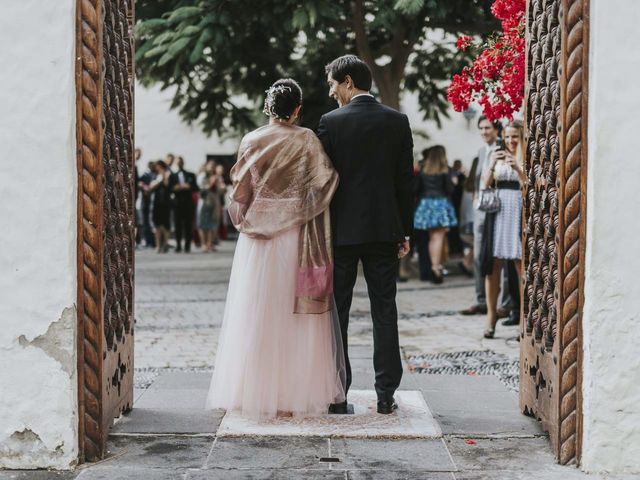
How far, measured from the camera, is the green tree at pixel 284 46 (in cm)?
1156

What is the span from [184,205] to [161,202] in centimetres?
46

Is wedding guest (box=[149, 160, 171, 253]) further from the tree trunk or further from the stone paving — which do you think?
the stone paving

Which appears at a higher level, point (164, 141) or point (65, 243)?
point (164, 141)

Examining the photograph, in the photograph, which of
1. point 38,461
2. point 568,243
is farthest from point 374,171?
point 38,461

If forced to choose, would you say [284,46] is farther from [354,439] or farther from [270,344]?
[354,439]

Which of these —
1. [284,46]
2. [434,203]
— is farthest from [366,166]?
[284,46]

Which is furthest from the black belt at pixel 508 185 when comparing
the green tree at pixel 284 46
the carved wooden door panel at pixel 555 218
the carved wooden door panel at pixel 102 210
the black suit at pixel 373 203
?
the carved wooden door panel at pixel 102 210

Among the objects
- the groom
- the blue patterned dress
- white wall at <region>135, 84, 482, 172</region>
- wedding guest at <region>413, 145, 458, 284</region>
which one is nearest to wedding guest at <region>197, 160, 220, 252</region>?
white wall at <region>135, 84, 482, 172</region>

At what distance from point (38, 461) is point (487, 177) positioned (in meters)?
5.18

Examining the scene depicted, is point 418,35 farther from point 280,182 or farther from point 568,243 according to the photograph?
point 568,243

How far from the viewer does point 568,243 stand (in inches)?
178

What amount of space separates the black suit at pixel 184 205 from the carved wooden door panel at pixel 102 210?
14.5 meters

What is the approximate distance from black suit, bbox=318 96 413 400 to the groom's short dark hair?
10 centimetres

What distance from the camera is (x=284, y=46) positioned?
44.3 ft
